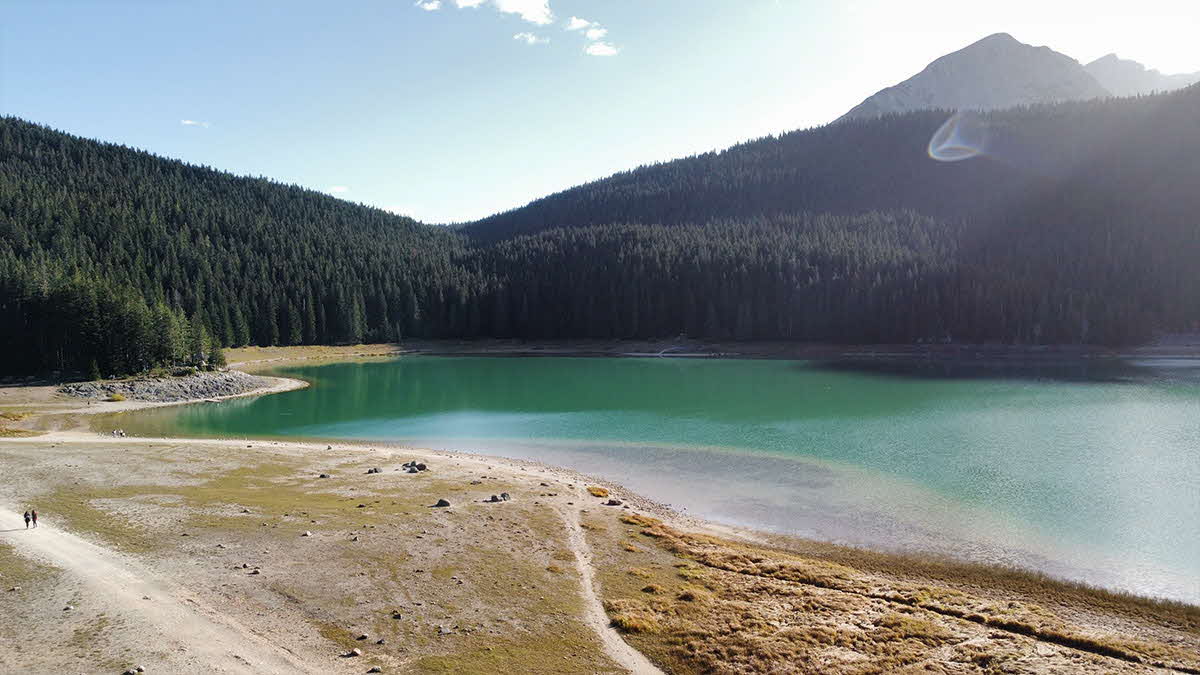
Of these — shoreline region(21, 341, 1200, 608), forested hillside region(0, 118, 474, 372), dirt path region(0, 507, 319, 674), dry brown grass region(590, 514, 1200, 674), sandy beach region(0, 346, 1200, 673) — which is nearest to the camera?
dirt path region(0, 507, 319, 674)

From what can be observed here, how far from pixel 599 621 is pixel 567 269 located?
409ft

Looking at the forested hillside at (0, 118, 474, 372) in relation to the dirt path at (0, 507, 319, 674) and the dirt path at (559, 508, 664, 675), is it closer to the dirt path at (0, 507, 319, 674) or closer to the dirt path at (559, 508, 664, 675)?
the dirt path at (0, 507, 319, 674)

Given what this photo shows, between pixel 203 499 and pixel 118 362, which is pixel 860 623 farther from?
pixel 118 362

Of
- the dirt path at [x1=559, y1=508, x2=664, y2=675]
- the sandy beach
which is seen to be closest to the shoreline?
the sandy beach

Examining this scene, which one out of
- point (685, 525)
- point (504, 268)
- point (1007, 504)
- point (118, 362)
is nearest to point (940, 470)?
point (1007, 504)

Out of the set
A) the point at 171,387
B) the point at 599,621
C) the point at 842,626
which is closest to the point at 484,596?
the point at 599,621

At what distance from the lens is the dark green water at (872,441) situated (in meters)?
23.5

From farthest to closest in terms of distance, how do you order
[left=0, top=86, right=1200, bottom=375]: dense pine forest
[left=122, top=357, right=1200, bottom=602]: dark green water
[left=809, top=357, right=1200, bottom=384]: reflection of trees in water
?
1. [left=0, top=86, right=1200, bottom=375]: dense pine forest
2. [left=809, top=357, right=1200, bottom=384]: reflection of trees in water
3. [left=122, top=357, right=1200, bottom=602]: dark green water

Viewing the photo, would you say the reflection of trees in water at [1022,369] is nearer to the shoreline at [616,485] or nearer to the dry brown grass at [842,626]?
the shoreline at [616,485]

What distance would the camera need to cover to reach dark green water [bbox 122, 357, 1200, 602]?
926 inches

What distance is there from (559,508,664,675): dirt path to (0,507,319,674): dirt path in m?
5.58

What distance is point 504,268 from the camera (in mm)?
148000

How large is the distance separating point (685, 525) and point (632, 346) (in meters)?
93.2

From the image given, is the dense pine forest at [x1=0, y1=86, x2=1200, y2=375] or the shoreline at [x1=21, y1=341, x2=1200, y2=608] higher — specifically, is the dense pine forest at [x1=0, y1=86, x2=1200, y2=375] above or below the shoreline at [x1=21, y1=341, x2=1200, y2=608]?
above
